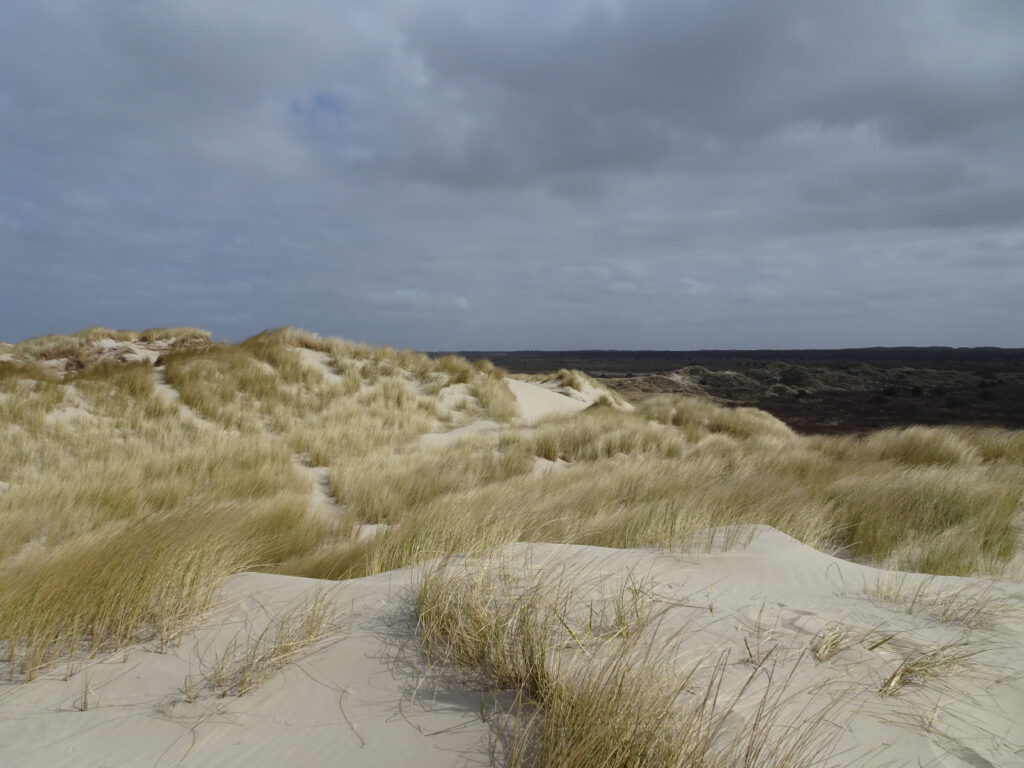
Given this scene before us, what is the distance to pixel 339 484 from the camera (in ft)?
23.4

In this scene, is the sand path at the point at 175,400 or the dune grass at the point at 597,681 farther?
the sand path at the point at 175,400

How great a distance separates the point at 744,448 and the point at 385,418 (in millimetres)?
7361

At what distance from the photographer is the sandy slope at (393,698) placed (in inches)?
66.2

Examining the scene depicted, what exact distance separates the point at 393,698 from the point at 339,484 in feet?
18.2

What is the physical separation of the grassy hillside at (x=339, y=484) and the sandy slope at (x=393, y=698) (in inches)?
11.5

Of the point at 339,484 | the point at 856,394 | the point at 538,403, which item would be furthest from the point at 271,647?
the point at 856,394

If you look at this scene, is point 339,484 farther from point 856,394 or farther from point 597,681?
point 856,394

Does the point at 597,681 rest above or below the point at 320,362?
below

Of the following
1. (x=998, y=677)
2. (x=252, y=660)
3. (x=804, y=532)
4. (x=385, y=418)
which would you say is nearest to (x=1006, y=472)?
(x=804, y=532)

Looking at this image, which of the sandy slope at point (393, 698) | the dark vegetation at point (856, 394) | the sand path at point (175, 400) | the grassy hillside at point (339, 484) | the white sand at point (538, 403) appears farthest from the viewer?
the dark vegetation at point (856, 394)

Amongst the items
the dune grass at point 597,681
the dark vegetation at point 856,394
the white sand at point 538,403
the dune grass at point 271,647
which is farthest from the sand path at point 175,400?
the dark vegetation at point 856,394

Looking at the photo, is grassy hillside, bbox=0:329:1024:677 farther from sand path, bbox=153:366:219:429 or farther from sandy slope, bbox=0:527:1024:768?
sandy slope, bbox=0:527:1024:768

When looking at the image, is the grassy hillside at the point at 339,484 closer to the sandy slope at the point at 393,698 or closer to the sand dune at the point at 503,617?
the sand dune at the point at 503,617

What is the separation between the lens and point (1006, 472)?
6.98 metres
